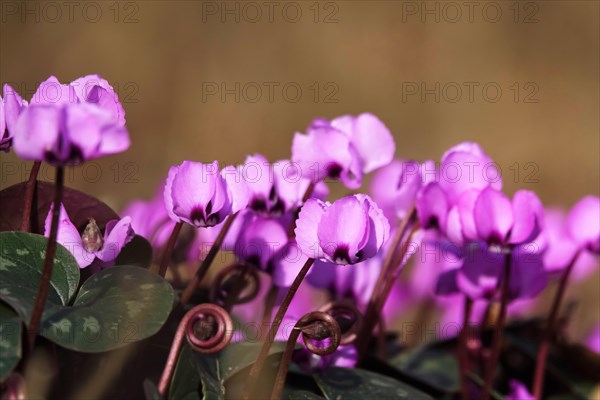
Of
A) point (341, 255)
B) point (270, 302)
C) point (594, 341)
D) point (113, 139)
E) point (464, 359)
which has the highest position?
point (113, 139)

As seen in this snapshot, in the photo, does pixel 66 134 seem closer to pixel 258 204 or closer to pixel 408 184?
pixel 258 204

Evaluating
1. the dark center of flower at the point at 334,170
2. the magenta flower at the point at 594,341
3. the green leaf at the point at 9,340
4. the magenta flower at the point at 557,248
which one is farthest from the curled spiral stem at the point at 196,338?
the magenta flower at the point at 594,341

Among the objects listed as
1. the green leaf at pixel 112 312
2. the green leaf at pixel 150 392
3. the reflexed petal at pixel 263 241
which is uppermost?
the green leaf at pixel 112 312

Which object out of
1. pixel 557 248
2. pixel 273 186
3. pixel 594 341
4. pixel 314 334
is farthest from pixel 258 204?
pixel 594 341

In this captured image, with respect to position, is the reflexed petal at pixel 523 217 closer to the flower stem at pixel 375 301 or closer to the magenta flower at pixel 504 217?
the magenta flower at pixel 504 217

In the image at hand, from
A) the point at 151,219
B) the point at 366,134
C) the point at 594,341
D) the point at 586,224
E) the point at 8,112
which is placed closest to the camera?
the point at 8,112

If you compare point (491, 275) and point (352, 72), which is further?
point (352, 72)

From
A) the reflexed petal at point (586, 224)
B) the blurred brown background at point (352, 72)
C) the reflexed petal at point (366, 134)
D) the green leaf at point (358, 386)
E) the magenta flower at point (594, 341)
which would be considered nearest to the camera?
the green leaf at point (358, 386)

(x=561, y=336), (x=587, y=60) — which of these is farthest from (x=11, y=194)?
(x=587, y=60)
